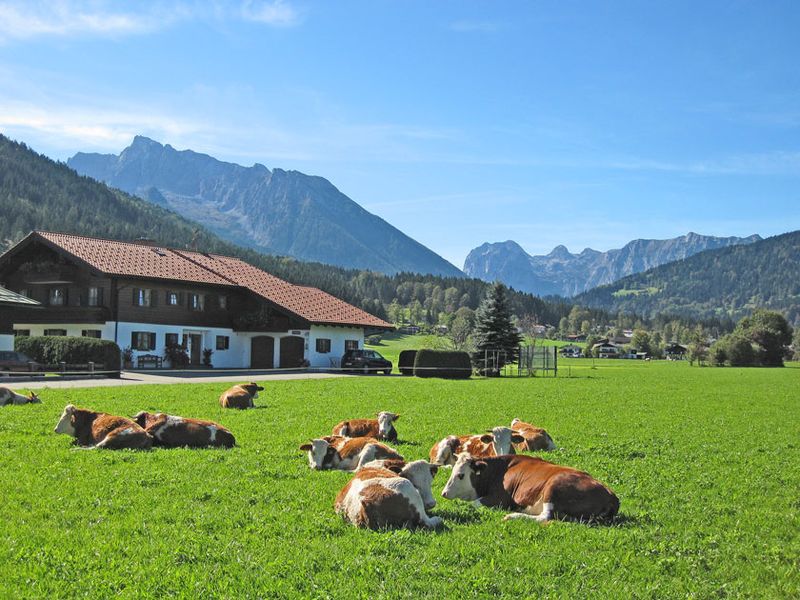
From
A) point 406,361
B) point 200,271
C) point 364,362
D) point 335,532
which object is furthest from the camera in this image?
point 200,271

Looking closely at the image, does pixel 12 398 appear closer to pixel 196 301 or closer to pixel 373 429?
pixel 373 429

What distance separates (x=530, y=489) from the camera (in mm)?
9250

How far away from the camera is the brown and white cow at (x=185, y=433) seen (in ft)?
44.3

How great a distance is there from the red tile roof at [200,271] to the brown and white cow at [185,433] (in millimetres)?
36577

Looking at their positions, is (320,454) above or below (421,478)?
below

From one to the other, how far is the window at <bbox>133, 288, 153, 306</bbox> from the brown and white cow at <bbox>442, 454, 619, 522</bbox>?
4327 cm

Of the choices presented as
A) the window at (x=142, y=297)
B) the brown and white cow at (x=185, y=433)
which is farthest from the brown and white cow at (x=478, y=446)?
the window at (x=142, y=297)

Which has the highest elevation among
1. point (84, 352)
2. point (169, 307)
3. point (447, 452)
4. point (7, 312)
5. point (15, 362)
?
point (169, 307)

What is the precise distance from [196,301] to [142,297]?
4.31m

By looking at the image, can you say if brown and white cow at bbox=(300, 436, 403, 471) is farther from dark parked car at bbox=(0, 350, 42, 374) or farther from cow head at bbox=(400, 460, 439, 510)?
dark parked car at bbox=(0, 350, 42, 374)

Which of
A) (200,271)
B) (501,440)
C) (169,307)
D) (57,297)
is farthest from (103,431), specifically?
(200,271)

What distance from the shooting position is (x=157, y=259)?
54094 millimetres

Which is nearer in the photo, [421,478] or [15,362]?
[421,478]

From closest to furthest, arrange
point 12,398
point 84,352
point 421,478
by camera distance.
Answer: point 421,478, point 12,398, point 84,352
